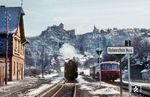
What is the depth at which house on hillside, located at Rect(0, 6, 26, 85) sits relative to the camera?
223ft

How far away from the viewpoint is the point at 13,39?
6881 cm

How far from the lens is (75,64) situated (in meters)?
65.0

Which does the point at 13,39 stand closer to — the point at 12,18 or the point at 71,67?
the point at 12,18

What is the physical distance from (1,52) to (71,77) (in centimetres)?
1145

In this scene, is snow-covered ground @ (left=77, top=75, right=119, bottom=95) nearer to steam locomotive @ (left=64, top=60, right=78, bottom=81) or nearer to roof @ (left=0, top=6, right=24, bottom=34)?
steam locomotive @ (left=64, top=60, right=78, bottom=81)

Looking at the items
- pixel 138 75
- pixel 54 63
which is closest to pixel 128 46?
pixel 138 75

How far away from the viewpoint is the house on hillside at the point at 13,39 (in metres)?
67.9

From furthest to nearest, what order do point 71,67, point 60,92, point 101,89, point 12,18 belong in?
1. point 12,18
2. point 71,67
3. point 101,89
4. point 60,92

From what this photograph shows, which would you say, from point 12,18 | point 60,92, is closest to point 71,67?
point 12,18

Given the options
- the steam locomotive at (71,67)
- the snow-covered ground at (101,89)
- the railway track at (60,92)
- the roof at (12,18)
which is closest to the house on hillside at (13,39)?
the roof at (12,18)

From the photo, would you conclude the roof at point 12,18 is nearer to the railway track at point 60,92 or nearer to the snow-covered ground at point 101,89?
the snow-covered ground at point 101,89


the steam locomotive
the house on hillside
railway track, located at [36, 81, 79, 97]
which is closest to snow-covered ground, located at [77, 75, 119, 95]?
railway track, located at [36, 81, 79, 97]

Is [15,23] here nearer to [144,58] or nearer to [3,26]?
[3,26]

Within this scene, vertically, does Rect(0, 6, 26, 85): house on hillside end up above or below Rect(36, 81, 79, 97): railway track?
above
